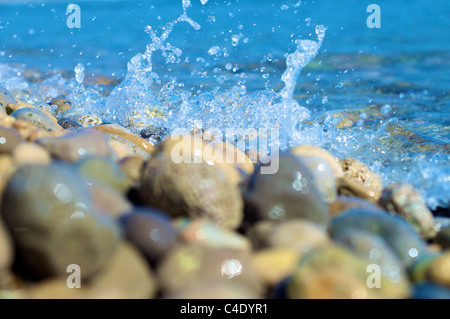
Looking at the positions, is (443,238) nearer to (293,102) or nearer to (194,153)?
(194,153)

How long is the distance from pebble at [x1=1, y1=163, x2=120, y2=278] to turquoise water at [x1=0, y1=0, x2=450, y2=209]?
2.20 meters

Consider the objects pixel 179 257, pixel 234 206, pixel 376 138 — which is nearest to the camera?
pixel 179 257

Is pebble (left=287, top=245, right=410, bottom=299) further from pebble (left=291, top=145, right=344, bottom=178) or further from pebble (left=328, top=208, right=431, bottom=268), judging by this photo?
pebble (left=291, top=145, right=344, bottom=178)

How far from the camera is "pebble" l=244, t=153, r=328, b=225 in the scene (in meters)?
2.01

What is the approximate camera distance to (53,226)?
157cm

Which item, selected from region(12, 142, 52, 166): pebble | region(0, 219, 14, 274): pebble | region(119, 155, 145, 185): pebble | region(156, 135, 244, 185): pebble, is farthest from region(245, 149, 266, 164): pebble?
region(0, 219, 14, 274): pebble

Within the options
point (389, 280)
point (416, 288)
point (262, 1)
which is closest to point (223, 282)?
point (389, 280)

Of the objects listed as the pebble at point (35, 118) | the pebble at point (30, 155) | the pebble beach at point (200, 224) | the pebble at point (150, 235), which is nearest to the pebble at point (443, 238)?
the pebble beach at point (200, 224)

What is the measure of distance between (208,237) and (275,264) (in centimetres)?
24

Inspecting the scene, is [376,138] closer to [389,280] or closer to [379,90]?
[379,90]

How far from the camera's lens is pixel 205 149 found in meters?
2.47

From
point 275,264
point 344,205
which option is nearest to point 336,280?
point 275,264
